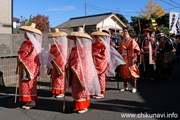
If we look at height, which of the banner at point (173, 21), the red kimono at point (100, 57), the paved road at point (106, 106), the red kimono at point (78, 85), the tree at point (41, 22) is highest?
the tree at point (41, 22)

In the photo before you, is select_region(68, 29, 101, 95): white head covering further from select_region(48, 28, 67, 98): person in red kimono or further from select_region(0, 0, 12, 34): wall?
select_region(0, 0, 12, 34): wall

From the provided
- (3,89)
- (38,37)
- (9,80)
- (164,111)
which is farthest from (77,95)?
(9,80)

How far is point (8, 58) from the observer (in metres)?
7.17

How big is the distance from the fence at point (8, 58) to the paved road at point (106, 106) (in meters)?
0.78

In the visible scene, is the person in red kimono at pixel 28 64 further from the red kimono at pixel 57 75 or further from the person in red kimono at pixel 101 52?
the person in red kimono at pixel 101 52

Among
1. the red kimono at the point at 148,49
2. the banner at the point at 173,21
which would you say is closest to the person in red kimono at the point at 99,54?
the red kimono at the point at 148,49

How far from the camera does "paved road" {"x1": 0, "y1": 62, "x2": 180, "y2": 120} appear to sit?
4.00m

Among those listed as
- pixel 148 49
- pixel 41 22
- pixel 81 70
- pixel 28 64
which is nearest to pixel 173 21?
pixel 148 49

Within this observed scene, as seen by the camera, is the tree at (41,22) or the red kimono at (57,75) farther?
the tree at (41,22)

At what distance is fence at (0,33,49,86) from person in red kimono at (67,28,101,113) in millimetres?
3832

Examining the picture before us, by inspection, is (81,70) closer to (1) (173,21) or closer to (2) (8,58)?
(2) (8,58)

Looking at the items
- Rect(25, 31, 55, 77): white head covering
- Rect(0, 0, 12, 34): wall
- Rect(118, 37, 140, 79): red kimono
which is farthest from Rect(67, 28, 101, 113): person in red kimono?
Rect(0, 0, 12, 34): wall

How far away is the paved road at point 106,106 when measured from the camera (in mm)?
4000

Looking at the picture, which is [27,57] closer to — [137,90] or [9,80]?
[9,80]
